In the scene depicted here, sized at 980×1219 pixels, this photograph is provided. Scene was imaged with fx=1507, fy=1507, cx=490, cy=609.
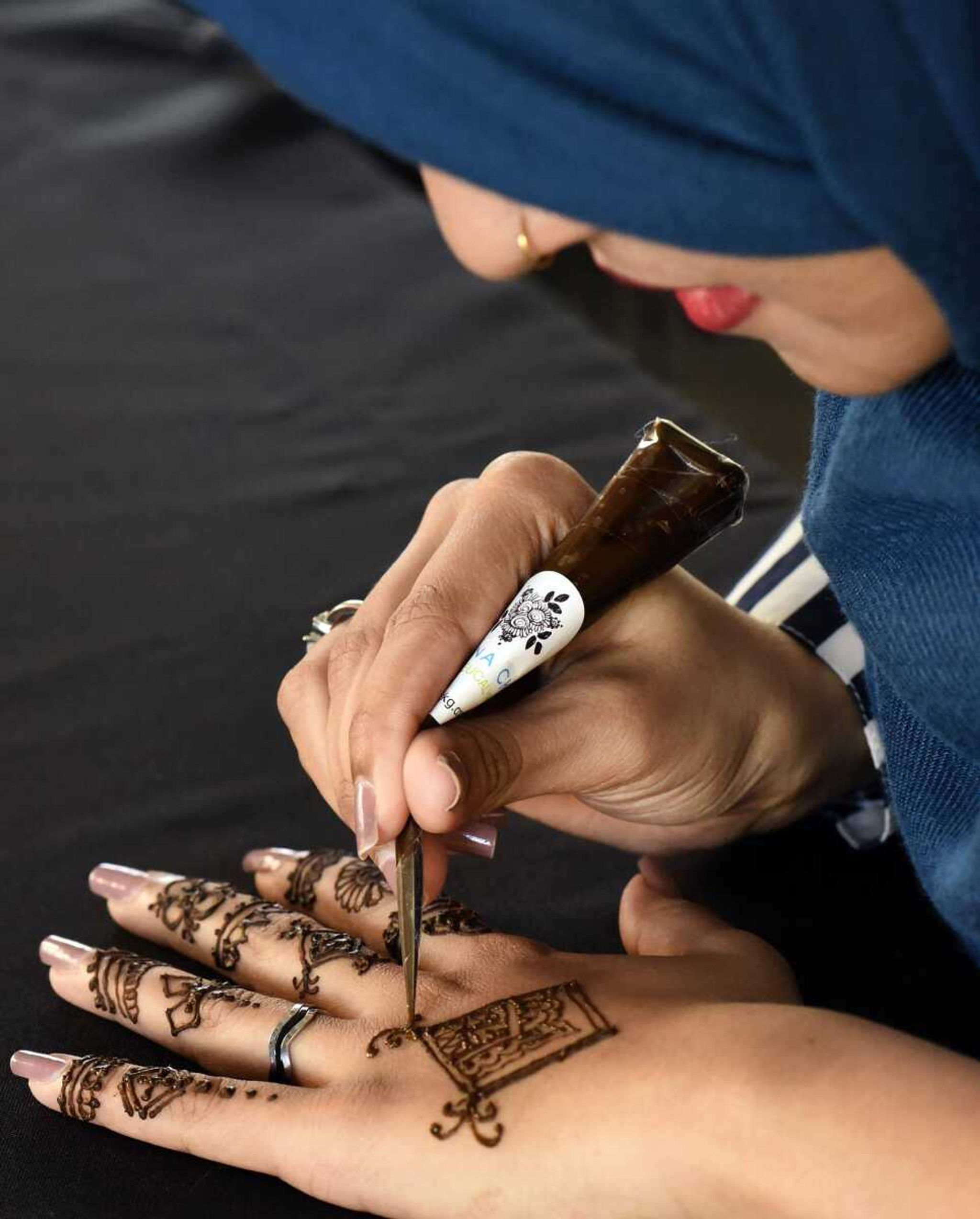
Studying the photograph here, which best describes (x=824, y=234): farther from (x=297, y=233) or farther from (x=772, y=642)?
(x=297, y=233)

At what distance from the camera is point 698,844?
775 millimetres

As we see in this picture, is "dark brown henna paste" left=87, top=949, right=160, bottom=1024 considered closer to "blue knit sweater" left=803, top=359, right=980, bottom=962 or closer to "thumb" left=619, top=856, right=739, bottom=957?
"thumb" left=619, top=856, right=739, bottom=957

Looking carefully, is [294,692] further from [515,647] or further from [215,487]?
[215,487]

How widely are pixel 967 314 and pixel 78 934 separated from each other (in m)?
Answer: 0.51

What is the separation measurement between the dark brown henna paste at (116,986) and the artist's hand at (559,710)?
0.40 ft

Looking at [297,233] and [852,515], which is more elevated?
[852,515]

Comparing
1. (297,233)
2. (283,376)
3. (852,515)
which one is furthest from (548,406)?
(852,515)

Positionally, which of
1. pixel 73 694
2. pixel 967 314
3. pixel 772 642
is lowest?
pixel 73 694

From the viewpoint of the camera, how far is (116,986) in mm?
692

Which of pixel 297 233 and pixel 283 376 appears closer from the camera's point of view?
pixel 283 376

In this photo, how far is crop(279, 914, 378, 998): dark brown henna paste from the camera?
71 centimetres

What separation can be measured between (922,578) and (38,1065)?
0.43 meters

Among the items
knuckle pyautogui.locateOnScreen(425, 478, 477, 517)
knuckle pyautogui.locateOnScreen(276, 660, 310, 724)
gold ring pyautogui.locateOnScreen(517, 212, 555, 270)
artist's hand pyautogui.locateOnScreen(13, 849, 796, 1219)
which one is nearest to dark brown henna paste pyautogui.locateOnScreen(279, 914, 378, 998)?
artist's hand pyautogui.locateOnScreen(13, 849, 796, 1219)

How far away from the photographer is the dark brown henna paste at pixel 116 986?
0.69 metres
